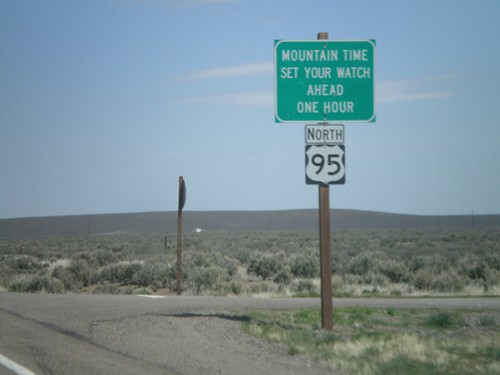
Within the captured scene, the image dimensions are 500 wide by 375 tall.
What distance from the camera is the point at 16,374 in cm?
876

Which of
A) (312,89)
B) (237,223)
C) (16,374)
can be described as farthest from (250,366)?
(237,223)

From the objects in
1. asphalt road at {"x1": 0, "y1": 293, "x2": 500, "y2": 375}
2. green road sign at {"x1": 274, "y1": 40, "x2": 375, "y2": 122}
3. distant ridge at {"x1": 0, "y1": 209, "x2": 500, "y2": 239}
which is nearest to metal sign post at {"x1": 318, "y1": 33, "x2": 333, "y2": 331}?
green road sign at {"x1": 274, "y1": 40, "x2": 375, "y2": 122}

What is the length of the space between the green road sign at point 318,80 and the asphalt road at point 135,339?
13.3 ft

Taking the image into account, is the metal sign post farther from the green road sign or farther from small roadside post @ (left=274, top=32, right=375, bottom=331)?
the green road sign

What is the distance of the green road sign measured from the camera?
12148 mm

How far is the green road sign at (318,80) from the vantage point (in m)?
12.1

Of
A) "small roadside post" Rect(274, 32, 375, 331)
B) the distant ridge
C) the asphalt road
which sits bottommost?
the asphalt road

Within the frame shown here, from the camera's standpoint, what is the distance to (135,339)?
1093 cm

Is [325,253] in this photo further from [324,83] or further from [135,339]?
[135,339]

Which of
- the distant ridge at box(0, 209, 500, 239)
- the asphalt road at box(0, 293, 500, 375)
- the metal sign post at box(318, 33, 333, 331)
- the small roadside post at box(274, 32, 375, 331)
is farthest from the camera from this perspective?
the distant ridge at box(0, 209, 500, 239)

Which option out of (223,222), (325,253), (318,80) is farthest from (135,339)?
(223,222)

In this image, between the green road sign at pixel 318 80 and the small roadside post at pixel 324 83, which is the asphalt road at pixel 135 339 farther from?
the green road sign at pixel 318 80

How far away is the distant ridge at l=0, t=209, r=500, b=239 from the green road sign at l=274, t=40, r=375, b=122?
133195 mm

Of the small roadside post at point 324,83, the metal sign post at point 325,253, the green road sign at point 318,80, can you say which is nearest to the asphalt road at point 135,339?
the metal sign post at point 325,253
